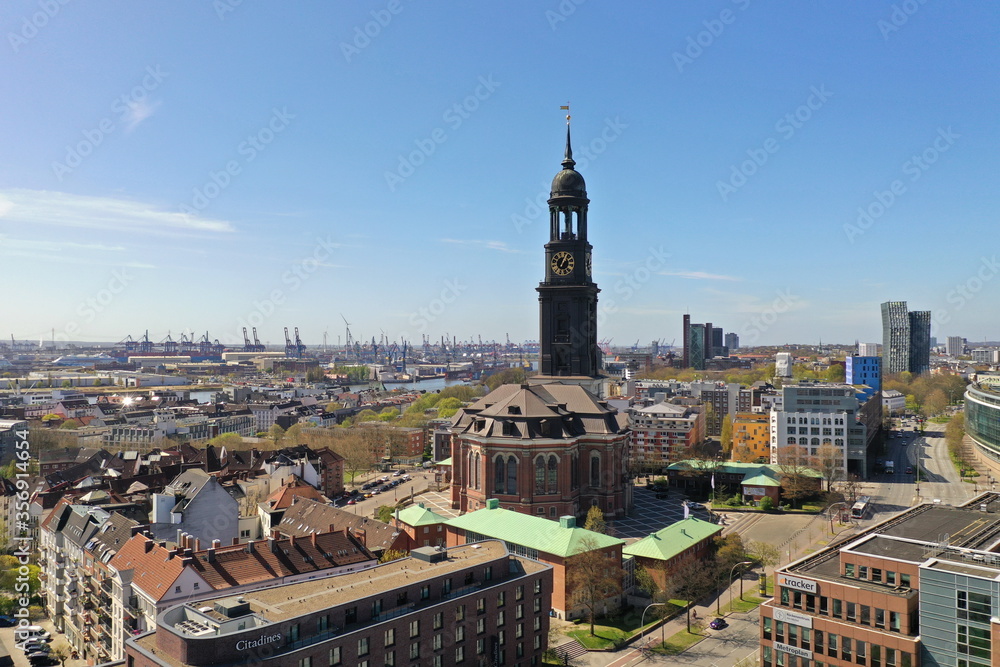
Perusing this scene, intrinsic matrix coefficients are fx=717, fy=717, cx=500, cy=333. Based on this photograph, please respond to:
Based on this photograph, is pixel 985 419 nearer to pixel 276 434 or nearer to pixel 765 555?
pixel 765 555

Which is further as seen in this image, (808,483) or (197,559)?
(808,483)

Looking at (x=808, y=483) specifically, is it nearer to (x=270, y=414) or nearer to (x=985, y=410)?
(x=985, y=410)

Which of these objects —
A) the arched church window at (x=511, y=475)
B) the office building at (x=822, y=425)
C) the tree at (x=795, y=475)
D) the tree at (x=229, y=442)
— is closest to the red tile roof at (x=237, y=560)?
the arched church window at (x=511, y=475)

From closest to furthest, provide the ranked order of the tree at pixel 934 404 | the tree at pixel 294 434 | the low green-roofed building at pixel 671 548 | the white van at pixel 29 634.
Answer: the white van at pixel 29 634 < the low green-roofed building at pixel 671 548 < the tree at pixel 294 434 < the tree at pixel 934 404

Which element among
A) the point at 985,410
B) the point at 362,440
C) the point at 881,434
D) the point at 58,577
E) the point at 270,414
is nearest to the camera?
the point at 58,577

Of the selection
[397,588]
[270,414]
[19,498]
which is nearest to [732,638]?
[397,588]

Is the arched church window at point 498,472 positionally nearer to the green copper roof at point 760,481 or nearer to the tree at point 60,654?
the green copper roof at point 760,481

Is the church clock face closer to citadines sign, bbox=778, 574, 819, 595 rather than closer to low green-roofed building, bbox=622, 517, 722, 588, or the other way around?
low green-roofed building, bbox=622, 517, 722, 588
